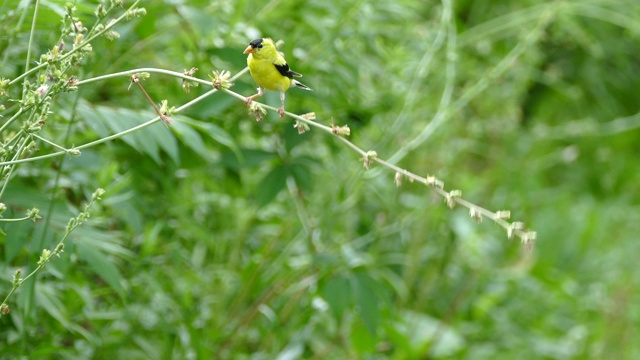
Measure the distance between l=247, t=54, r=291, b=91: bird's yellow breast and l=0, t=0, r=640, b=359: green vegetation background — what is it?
379mm

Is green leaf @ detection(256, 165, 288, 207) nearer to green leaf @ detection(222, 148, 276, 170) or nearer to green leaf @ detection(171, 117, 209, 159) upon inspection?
green leaf @ detection(222, 148, 276, 170)

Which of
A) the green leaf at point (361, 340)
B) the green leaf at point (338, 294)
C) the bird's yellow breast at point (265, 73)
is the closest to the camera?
the bird's yellow breast at point (265, 73)

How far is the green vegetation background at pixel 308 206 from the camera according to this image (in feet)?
5.85

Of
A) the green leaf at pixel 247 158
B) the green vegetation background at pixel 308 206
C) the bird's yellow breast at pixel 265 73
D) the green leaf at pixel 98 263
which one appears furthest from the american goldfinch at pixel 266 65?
the green leaf at pixel 247 158

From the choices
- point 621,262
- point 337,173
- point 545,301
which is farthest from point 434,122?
point 621,262

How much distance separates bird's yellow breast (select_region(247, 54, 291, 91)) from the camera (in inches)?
48.6

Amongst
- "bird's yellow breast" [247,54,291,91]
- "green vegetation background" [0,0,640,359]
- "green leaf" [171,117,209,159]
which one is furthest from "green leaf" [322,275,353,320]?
"bird's yellow breast" [247,54,291,91]

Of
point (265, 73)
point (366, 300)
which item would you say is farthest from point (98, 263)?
point (366, 300)

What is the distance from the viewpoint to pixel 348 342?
275 cm

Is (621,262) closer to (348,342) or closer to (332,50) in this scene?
(348,342)

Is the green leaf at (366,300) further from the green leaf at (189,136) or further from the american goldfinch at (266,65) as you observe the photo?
the american goldfinch at (266,65)

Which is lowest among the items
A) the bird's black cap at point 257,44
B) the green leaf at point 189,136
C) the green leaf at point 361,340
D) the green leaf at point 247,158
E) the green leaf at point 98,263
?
the green leaf at point 98,263

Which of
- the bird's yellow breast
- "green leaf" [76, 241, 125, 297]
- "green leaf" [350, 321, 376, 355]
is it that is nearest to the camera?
A: the bird's yellow breast

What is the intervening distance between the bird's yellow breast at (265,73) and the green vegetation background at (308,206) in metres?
0.38
